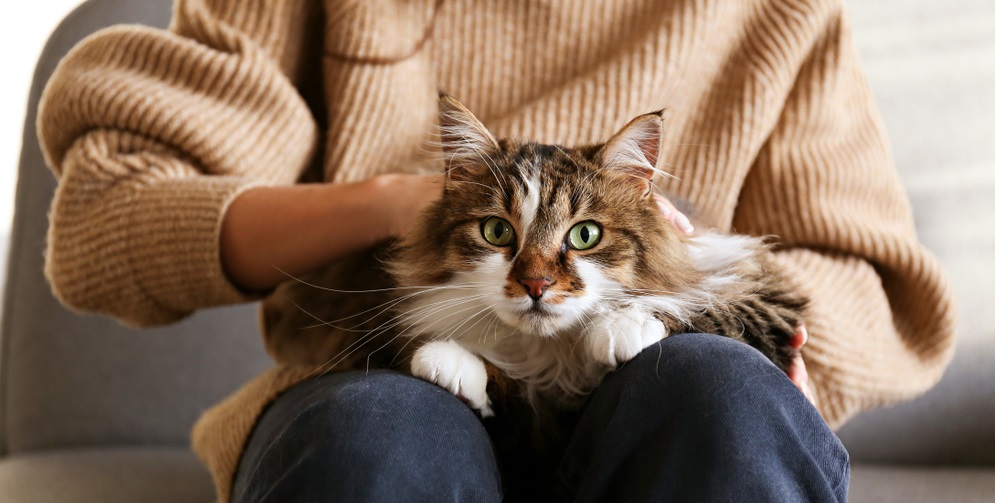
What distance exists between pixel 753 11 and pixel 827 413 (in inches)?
27.8

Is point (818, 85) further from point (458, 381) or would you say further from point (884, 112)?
point (458, 381)

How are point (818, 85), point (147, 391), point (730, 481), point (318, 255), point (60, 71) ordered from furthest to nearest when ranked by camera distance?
point (147, 391) < point (818, 85) < point (60, 71) < point (318, 255) < point (730, 481)

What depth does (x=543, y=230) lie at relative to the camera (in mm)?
945

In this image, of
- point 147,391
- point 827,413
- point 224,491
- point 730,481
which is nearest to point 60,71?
point 224,491

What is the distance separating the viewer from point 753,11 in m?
1.44

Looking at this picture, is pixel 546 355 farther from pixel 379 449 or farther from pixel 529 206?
pixel 379 449

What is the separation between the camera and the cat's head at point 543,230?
93 cm

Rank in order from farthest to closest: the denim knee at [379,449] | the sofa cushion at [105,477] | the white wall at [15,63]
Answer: the white wall at [15,63] < the sofa cushion at [105,477] < the denim knee at [379,449]

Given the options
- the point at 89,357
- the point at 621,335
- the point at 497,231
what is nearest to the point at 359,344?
the point at 497,231

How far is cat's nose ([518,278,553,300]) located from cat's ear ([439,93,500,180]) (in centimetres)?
20

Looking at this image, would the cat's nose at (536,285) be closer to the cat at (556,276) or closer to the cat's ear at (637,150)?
the cat at (556,276)

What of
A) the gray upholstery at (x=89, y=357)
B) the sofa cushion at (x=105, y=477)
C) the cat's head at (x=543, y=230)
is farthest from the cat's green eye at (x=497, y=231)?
the gray upholstery at (x=89, y=357)

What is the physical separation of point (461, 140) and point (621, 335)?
33 centimetres

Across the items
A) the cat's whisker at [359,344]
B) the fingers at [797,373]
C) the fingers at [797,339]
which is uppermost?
the fingers at [797,339]
